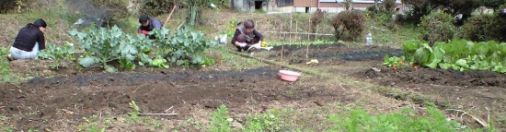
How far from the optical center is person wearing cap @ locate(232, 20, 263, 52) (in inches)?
425

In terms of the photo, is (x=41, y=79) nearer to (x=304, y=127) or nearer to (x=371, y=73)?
(x=304, y=127)

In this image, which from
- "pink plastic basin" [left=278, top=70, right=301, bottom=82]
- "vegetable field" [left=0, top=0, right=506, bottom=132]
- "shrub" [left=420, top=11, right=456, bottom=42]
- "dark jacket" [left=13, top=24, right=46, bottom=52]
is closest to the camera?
"vegetable field" [left=0, top=0, right=506, bottom=132]

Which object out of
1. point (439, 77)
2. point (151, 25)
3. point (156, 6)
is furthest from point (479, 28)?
point (156, 6)

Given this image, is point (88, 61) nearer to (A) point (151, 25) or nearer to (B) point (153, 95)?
(B) point (153, 95)

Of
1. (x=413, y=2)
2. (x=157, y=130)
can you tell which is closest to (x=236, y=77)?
(x=157, y=130)

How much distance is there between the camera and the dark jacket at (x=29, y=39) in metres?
8.27

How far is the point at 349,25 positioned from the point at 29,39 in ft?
27.1

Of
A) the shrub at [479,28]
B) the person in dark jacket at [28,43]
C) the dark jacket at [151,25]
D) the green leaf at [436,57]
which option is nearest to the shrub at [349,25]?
the shrub at [479,28]

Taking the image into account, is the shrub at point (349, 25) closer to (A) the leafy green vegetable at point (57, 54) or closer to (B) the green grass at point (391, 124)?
(A) the leafy green vegetable at point (57, 54)

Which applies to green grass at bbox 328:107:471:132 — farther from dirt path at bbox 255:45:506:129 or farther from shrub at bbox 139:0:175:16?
shrub at bbox 139:0:175:16

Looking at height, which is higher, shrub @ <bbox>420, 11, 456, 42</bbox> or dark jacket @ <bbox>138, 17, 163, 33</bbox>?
dark jacket @ <bbox>138, 17, 163, 33</bbox>

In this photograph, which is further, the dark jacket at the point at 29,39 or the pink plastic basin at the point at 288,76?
the dark jacket at the point at 29,39

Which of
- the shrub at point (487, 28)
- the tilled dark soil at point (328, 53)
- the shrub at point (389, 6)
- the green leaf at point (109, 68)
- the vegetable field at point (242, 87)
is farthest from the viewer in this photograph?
the shrub at point (389, 6)

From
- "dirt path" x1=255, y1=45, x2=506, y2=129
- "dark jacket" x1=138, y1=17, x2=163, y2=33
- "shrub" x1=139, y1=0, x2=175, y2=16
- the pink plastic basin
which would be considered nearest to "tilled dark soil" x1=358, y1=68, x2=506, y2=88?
"dirt path" x1=255, y1=45, x2=506, y2=129
